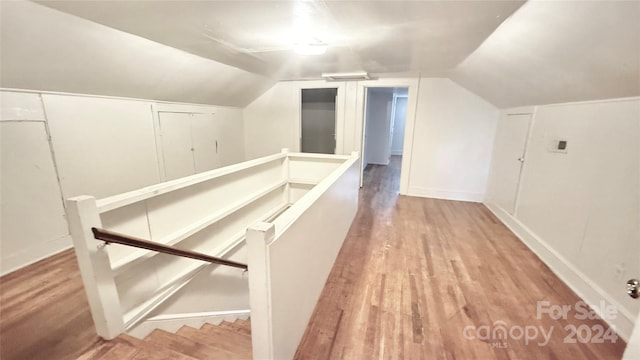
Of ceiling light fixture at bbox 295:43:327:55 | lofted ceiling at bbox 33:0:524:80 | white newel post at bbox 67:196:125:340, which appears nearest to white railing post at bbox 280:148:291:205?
lofted ceiling at bbox 33:0:524:80

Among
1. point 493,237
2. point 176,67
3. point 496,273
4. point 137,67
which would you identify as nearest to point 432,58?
point 493,237

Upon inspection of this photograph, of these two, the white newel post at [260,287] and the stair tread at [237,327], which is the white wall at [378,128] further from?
the white newel post at [260,287]

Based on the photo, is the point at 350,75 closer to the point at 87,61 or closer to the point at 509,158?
the point at 509,158

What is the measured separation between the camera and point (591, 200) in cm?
216

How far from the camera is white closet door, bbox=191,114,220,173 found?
4441 millimetres

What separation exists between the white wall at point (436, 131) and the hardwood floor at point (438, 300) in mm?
1328

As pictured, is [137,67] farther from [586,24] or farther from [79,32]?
[586,24]

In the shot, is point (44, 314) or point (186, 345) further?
point (44, 314)

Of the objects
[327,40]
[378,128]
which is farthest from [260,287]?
[378,128]

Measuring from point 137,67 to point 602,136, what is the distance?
4.53 metres

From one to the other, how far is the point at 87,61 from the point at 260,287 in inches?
112

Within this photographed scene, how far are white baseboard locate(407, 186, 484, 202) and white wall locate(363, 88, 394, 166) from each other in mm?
2644

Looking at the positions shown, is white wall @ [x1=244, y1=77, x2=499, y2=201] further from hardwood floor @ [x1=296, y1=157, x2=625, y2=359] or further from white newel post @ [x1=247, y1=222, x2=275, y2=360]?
white newel post @ [x1=247, y1=222, x2=275, y2=360]

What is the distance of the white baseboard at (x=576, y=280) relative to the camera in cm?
175
